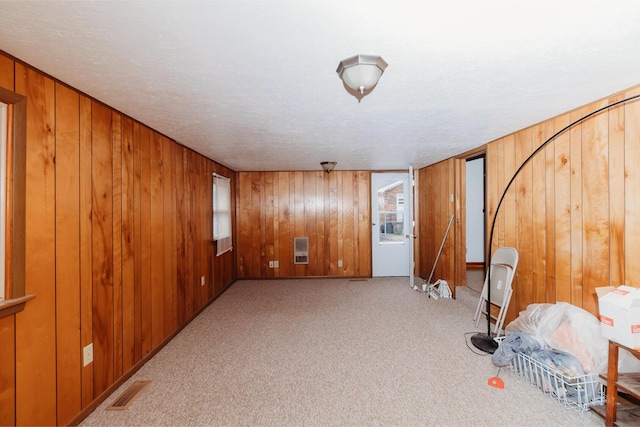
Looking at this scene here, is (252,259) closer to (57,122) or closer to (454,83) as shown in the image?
(57,122)

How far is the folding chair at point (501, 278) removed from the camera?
271 cm

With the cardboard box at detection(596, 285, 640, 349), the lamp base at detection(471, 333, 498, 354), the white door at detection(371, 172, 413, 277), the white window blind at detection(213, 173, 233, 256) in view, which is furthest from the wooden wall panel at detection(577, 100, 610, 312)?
the white window blind at detection(213, 173, 233, 256)

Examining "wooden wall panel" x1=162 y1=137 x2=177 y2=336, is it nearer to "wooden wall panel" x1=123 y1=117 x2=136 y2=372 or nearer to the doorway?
"wooden wall panel" x1=123 y1=117 x2=136 y2=372

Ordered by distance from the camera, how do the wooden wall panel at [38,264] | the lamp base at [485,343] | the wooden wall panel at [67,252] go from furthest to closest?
1. the lamp base at [485,343]
2. the wooden wall panel at [67,252]
3. the wooden wall panel at [38,264]

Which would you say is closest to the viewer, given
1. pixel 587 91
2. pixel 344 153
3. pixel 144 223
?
pixel 587 91

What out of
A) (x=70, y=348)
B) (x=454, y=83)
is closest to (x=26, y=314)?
(x=70, y=348)

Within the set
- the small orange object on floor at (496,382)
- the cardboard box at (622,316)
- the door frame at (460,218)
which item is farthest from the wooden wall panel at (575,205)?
the door frame at (460,218)

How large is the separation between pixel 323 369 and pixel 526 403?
1.46 m

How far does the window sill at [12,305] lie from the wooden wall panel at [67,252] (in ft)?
0.77

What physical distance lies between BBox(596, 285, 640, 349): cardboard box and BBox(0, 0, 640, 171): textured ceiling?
4.20 ft

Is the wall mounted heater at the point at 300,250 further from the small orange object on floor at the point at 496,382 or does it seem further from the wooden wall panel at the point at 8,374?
the wooden wall panel at the point at 8,374

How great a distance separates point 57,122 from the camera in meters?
1.67

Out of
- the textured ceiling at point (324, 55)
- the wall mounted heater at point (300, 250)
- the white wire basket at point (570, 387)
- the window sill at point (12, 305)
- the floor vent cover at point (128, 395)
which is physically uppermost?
the textured ceiling at point (324, 55)

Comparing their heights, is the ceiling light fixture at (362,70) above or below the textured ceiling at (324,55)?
below
